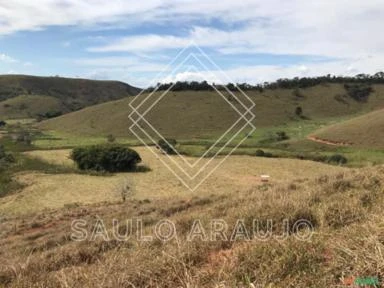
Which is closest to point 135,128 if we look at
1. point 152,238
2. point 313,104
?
point 313,104

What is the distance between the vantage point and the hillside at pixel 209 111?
322 feet

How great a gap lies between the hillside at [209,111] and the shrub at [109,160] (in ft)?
124

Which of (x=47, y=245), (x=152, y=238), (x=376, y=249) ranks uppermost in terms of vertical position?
(x=376, y=249)

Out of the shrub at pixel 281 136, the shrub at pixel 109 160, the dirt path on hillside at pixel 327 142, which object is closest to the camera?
the shrub at pixel 109 160

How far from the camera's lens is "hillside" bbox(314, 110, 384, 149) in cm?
6775

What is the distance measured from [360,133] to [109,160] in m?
39.5

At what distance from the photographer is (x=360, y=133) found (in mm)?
72125

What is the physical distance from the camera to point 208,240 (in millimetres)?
5512

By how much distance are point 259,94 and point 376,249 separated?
11578 centimetres

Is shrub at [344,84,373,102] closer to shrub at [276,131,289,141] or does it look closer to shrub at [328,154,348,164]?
shrub at [276,131,289,141]

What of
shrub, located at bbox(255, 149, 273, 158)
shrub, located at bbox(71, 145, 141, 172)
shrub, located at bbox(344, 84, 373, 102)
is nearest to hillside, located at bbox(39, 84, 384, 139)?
shrub, located at bbox(344, 84, 373, 102)

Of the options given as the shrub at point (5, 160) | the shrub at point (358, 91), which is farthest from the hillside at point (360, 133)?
the shrub at point (358, 91)

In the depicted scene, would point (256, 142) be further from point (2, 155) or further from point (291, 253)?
point (291, 253)

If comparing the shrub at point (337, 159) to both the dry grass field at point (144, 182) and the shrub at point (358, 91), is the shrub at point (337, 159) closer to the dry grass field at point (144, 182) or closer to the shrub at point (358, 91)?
the dry grass field at point (144, 182)
